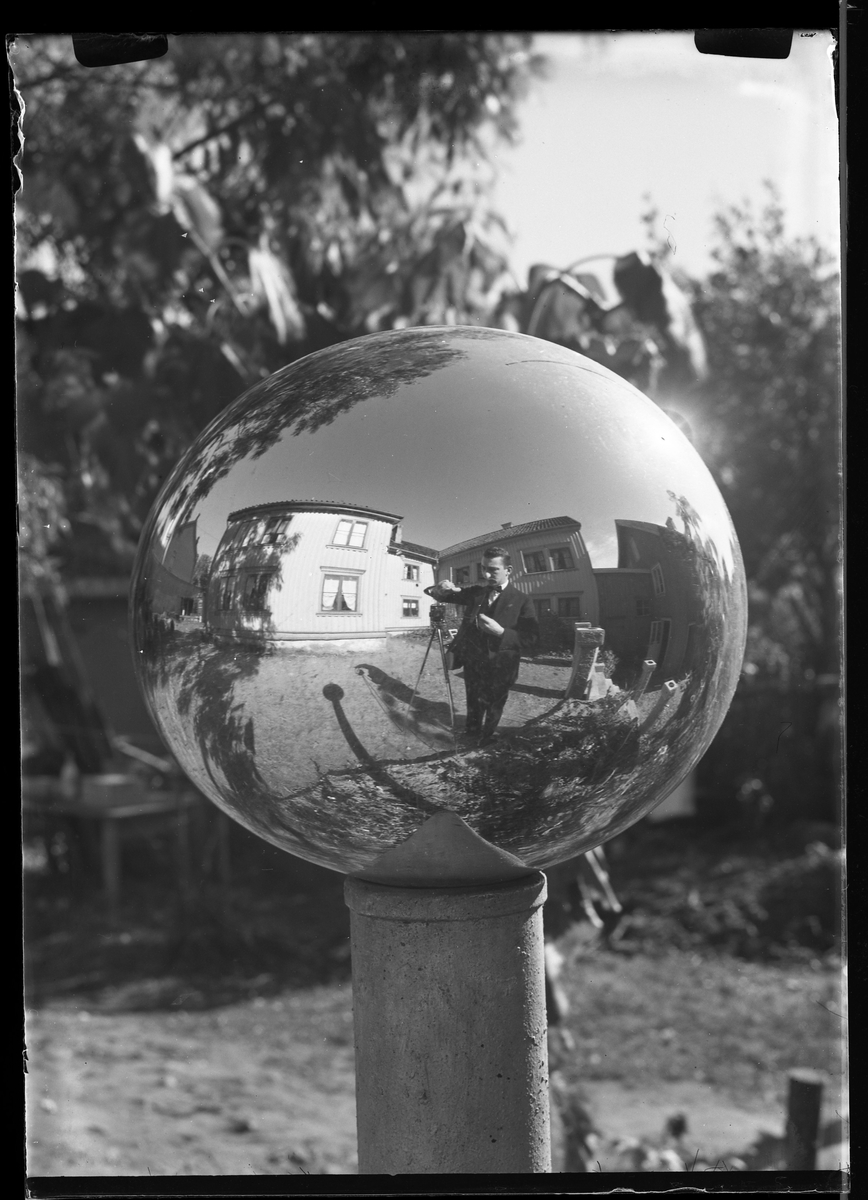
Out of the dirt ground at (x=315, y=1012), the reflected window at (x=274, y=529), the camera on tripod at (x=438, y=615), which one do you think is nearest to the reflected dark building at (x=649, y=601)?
the camera on tripod at (x=438, y=615)

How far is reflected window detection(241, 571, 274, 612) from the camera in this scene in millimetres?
1283

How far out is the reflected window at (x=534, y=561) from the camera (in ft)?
4.11

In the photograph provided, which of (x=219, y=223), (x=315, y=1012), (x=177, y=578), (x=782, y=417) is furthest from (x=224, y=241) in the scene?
(x=782, y=417)

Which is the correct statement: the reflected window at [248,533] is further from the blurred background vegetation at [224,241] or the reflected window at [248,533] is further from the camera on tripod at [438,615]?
the blurred background vegetation at [224,241]

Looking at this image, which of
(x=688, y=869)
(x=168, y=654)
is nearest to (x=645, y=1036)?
(x=688, y=869)

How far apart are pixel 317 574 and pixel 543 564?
24 cm

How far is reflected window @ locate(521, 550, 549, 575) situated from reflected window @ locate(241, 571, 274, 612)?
0.89 feet

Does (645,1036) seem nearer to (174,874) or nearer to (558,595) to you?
(174,874)

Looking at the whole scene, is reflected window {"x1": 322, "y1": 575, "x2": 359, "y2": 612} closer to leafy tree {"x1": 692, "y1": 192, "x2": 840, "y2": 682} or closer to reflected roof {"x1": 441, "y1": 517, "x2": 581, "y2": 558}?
reflected roof {"x1": 441, "y1": 517, "x2": 581, "y2": 558}

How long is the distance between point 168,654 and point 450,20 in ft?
2.80

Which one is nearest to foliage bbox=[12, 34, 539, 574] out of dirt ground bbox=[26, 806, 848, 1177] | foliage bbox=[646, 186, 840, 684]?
dirt ground bbox=[26, 806, 848, 1177]

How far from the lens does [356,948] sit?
1540 millimetres

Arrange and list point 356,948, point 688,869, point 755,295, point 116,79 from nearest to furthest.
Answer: point 356,948, point 116,79, point 755,295, point 688,869

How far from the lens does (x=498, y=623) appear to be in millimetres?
1246
